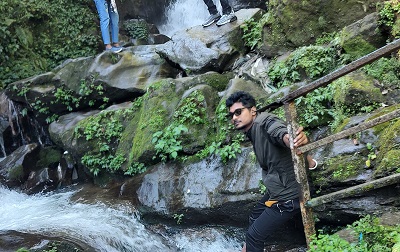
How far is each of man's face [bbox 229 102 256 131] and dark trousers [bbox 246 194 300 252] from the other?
845 millimetres

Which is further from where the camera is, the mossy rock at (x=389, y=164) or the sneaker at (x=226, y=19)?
the sneaker at (x=226, y=19)

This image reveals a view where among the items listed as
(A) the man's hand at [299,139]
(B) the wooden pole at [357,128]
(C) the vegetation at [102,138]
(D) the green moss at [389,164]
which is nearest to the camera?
(B) the wooden pole at [357,128]

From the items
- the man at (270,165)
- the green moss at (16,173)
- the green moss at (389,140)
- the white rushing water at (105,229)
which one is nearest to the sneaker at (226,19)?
the white rushing water at (105,229)

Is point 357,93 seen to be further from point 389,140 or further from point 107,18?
point 107,18

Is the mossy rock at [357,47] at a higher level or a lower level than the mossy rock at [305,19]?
lower

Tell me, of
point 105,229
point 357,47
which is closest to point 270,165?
point 105,229

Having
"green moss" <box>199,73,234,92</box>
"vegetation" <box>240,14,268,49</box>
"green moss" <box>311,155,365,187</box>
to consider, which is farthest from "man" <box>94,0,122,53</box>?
"green moss" <box>311,155,365,187</box>

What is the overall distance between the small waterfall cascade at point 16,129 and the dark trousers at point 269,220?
28.3 feet

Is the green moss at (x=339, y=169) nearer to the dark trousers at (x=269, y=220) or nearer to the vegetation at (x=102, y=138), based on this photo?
the dark trousers at (x=269, y=220)

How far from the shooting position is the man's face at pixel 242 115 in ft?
14.1

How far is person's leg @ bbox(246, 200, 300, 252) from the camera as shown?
14.0 ft

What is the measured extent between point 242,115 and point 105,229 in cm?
350

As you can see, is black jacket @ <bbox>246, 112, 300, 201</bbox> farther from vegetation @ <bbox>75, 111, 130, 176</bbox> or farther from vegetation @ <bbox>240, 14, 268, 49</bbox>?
vegetation @ <bbox>240, 14, 268, 49</bbox>

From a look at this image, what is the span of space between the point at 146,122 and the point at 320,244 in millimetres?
4990
